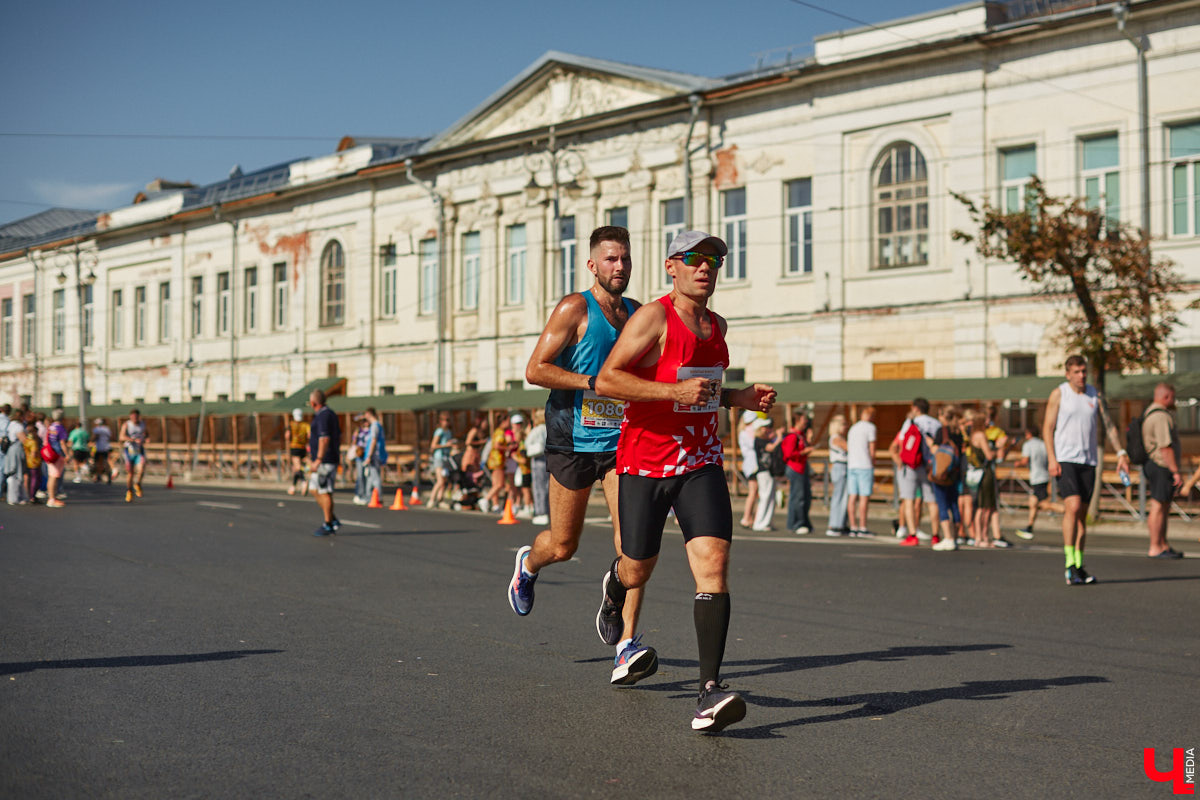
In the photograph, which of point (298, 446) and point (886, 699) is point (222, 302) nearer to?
point (298, 446)

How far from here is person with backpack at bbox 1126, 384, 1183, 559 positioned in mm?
14836

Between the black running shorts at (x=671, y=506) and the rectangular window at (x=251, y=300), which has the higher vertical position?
the rectangular window at (x=251, y=300)

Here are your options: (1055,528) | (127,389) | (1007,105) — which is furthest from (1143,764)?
(127,389)

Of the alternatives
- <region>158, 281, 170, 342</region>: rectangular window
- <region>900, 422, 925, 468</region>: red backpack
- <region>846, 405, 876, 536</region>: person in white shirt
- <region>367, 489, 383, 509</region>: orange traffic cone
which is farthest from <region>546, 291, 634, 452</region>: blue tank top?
<region>158, 281, 170, 342</region>: rectangular window

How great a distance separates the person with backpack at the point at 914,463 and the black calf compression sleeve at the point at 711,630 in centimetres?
1193

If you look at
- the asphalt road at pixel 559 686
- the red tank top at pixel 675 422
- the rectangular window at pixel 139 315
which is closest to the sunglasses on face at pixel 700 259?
the red tank top at pixel 675 422

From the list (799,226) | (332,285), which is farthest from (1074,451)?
(332,285)

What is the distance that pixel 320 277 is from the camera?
48.2m

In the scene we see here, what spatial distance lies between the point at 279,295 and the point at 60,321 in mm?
17440

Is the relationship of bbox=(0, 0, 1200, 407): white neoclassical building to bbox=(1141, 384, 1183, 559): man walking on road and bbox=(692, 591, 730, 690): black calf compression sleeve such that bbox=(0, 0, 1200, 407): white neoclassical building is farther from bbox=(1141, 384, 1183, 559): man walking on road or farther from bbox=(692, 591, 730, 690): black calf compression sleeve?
bbox=(692, 591, 730, 690): black calf compression sleeve

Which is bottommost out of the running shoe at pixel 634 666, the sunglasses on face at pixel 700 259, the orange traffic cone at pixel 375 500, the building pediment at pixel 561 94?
the orange traffic cone at pixel 375 500

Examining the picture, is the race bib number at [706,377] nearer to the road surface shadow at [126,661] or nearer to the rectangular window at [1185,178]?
the road surface shadow at [126,661]

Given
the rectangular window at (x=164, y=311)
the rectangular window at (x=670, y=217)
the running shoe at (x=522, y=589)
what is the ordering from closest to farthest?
the running shoe at (x=522, y=589) → the rectangular window at (x=670, y=217) → the rectangular window at (x=164, y=311)

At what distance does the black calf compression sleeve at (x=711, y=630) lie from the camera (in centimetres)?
572
